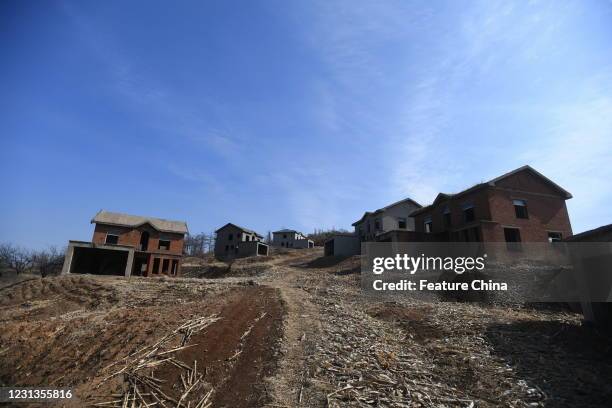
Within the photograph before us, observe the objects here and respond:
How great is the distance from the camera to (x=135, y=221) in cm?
4397

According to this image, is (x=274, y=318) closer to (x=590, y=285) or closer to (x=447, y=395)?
(x=447, y=395)

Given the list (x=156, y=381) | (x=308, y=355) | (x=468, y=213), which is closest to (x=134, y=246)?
(x=156, y=381)

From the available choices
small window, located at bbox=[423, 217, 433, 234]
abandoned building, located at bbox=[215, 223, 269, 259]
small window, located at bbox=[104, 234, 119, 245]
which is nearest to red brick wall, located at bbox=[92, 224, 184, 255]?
small window, located at bbox=[104, 234, 119, 245]

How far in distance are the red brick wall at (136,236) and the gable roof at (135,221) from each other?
533 millimetres

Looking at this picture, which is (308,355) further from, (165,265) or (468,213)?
(165,265)

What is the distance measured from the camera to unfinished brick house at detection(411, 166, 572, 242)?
29594mm

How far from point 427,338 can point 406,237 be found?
70.4 ft

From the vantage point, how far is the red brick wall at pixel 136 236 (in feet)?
135

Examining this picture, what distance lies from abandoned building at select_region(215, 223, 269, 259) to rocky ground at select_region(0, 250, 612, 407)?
39.7m

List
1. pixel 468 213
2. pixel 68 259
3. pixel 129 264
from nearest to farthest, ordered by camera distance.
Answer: pixel 468 213 → pixel 68 259 → pixel 129 264

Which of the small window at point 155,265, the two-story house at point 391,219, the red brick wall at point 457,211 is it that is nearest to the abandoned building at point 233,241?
the small window at point 155,265

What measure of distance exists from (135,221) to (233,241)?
2135 cm

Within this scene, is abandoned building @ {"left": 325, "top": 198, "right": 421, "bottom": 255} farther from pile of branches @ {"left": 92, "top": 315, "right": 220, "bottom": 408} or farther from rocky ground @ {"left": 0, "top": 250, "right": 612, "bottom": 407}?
pile of branches @ {"left": 92, "top": 315, "right": 220, "bottom": 408}

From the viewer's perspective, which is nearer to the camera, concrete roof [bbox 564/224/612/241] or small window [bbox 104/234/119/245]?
concrete roof [bbox 564/224/612/241]
